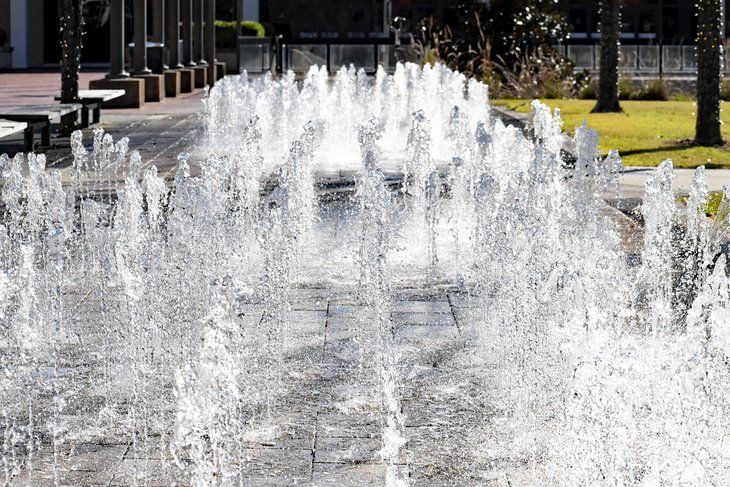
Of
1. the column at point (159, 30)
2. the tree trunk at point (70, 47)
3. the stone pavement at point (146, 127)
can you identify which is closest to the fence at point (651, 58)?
the stone pavement at point (146, 127)

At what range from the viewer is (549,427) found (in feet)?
18.9

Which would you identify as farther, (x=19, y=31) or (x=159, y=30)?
(x=19, y=31)

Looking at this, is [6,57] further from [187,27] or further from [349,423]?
[349,423]

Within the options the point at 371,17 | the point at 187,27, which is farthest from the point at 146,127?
the point at 371,17

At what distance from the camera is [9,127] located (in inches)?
543

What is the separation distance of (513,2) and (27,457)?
26.4m

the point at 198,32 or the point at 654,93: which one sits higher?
the point at 198,32

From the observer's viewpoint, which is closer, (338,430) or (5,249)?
(338,430)

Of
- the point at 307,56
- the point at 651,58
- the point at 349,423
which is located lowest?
the point at 349,423

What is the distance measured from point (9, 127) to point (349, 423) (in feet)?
29.1

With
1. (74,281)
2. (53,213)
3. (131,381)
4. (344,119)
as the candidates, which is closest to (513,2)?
(344,119)

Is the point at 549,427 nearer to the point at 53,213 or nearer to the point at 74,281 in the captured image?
the point at 74,281

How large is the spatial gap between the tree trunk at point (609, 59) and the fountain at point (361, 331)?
10.6m

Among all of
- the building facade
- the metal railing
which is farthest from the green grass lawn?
the building facade
